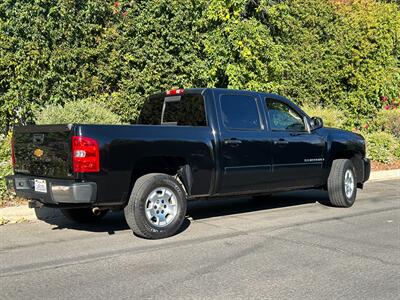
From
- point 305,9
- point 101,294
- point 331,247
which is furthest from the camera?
point 305,9

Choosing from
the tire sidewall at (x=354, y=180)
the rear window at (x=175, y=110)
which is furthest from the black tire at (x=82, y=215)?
the tire sidewall at (x=354, y=180)

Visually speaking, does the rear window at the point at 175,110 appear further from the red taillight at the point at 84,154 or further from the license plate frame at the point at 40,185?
the license plate frame at the point at 40,185

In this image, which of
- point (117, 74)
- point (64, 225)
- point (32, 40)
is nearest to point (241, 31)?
point (117, 74)

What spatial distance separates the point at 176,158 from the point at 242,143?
1076 mm

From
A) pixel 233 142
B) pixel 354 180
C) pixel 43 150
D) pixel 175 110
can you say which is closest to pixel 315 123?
pixel 354 180

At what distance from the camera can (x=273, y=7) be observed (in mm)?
14789

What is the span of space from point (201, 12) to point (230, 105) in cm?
698

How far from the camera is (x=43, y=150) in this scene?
6.50 meters

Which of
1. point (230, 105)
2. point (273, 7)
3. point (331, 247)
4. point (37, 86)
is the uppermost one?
point (273, 7)

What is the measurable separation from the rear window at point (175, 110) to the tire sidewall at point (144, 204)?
1.06 m

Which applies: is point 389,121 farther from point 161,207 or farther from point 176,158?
point 161,207

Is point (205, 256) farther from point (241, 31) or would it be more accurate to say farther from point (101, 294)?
point (241, 31)

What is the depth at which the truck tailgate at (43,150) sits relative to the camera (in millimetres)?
6188

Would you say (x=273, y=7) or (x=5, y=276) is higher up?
(x=273, y=7)
